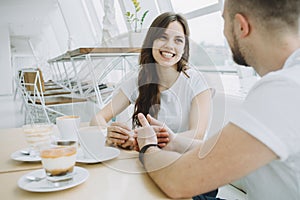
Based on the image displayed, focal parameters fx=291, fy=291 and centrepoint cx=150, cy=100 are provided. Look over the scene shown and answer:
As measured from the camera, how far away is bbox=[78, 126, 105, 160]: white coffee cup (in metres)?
0.82

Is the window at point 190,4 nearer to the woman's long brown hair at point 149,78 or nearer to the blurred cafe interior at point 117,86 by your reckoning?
the blurred cafe interior at point 117,86

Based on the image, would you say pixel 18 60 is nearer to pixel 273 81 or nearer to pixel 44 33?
pixel 44 33

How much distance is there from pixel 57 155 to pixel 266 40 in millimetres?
525

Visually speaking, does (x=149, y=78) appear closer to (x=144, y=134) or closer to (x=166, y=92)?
(x=166, y=92)

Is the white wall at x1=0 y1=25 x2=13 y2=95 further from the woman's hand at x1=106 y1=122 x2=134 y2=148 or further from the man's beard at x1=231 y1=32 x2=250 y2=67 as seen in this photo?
the man's beard at x1=231 y1=32 x2=250 y2=67

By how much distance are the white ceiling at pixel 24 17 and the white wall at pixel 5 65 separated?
29 cm

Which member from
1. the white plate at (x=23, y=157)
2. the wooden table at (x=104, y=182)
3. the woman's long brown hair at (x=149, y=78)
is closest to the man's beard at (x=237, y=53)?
the woman's long brown hair at (x=149, y=78)

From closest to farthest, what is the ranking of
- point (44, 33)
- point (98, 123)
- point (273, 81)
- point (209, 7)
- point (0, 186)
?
1. point (273, 81)
2. point (0, 186)
3. point (98, 123)
4. point (209, 7)
5. point (44, 33)

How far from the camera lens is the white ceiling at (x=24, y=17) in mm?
7746

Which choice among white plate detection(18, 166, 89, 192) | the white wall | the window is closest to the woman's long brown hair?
white plate detection(18, 166, 89, 192)

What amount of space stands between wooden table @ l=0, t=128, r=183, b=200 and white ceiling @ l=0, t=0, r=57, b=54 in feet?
25.2

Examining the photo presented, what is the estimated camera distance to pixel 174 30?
0.97 m

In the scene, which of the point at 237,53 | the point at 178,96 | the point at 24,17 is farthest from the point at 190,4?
the point at 24,17

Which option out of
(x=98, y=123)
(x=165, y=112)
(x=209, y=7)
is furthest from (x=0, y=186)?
(x=209, y=7)
